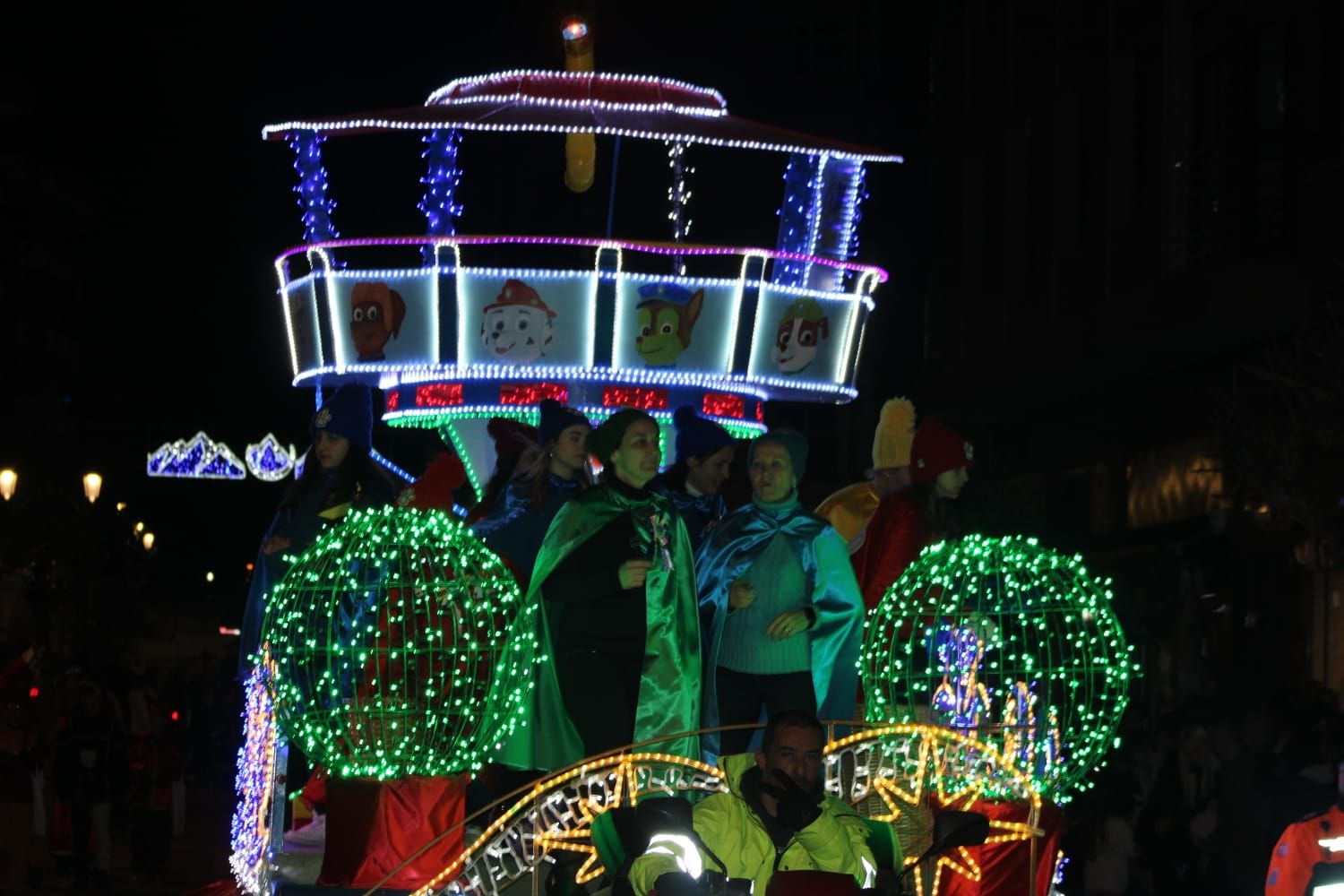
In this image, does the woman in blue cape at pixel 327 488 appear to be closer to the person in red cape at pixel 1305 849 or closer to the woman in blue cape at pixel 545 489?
the woman in blue cape at pixel 545 489

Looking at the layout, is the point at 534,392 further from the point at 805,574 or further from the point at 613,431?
the point at 613,431

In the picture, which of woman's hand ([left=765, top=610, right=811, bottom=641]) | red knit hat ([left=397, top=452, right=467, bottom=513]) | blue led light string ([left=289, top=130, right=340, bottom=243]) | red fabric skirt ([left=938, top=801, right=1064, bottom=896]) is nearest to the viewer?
red fabric skirt ([left=938, top=801, right=1064, bottom=896])

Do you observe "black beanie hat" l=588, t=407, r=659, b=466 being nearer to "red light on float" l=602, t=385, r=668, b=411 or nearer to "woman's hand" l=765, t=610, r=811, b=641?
"woman's hand" l=765, t=610, r=811, b=641

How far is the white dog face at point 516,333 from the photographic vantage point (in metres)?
16.5

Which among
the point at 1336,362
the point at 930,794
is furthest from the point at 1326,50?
the point at 930,794

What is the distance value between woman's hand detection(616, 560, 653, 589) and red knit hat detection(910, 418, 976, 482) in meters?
2.24

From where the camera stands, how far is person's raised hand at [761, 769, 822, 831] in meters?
5.56

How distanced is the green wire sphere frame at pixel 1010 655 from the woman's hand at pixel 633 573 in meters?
0.98

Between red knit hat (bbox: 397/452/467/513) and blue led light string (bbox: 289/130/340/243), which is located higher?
blue led light string (bbox: 289/130/340/243)

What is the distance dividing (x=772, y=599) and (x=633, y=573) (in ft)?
3.25

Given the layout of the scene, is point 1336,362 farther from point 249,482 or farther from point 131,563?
point 249,482

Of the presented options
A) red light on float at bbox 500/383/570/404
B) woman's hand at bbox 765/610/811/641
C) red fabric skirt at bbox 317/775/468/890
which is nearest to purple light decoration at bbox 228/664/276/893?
red fabric skirt at bbox 317/775/468/890

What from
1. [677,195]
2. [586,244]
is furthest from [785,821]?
[677,195]

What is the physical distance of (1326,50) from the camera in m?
18.9
